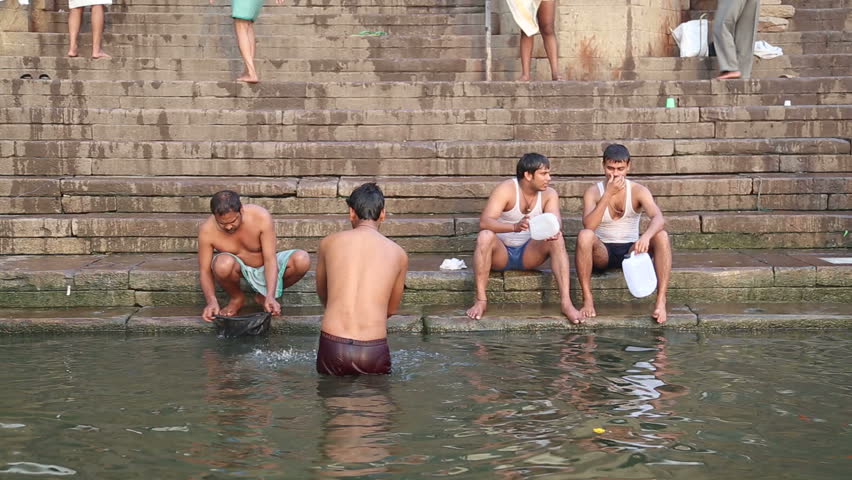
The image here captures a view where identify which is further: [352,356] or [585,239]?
[585,239]

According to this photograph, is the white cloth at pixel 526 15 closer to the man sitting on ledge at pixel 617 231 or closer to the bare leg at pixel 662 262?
the man sitting on ledge at pixel 617 231

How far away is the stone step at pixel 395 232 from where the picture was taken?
780 centimetres

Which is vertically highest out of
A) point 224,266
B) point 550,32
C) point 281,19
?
point 281,19

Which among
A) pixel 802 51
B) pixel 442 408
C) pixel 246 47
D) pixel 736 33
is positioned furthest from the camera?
pixel 802 51

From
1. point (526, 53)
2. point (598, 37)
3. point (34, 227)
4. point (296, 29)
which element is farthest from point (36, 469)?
point (598, 37)

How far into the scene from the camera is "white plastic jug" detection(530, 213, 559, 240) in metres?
6.61

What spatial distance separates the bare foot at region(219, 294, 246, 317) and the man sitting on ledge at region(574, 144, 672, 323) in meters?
2.27

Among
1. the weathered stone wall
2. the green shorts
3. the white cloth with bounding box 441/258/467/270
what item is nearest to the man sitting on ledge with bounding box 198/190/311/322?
the white cloth with bounding box 441/258/467/270

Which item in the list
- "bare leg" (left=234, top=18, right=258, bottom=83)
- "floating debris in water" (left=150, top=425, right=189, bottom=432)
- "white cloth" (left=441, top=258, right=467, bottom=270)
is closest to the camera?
"floating debris in water" (left=150, top=425, right=189, bottom=432)

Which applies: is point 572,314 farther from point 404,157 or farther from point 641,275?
point 404,157

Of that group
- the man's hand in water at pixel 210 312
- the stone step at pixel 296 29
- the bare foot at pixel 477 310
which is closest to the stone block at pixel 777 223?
the bare foot at pixel 477 310

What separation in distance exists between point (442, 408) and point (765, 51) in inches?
300

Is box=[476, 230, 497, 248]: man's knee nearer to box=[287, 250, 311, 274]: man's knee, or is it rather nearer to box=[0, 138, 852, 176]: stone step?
box=[287, 250, 311, 274]: man's knee

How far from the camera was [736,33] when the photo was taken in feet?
34.1
